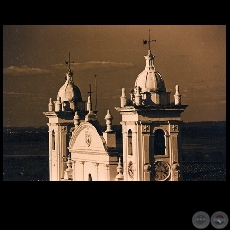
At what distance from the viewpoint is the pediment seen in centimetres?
3161

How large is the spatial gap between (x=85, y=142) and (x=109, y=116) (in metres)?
1.68

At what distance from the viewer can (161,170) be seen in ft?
98.5

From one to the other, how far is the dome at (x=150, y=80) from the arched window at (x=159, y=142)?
72 cm

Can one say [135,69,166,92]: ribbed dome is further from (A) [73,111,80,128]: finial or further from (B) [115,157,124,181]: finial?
(A) [73,111,80,128]: finial

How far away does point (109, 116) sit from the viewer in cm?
3033

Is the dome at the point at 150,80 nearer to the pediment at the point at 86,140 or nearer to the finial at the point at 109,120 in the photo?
the finial at the point at 109,120

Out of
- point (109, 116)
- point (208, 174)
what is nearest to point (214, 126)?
point (208, 174)

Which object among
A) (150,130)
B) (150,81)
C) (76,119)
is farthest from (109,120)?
(76,119)

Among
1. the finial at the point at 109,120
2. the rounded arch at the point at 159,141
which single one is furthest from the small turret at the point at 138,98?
the rounded arch at the point at 159,141

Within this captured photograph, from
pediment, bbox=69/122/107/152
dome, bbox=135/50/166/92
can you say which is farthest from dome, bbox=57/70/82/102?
dome, bbox=135/50/166/92

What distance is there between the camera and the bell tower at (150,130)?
29.8 metres

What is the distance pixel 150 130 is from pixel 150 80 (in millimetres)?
911
